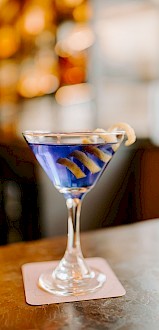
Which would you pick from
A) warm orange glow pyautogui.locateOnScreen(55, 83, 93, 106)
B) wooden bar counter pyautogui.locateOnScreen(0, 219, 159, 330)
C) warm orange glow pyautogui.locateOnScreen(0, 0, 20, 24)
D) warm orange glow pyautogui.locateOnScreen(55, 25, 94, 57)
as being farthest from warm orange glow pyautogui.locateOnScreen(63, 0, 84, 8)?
wooden bar counter pyautogui.locateOnScreen(0, 219, 159, 330)

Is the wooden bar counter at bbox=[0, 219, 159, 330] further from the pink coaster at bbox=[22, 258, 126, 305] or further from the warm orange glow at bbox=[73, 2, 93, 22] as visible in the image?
the warm orange glow at bbox=[73, 2, 93, 22]

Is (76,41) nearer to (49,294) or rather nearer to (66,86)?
(66,86)

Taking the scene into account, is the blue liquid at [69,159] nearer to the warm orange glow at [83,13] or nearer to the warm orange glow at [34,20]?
the warm orange glow at [83,13]

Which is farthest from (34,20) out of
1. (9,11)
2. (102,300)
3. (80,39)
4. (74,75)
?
(102,300)

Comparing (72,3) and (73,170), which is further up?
(72,3)

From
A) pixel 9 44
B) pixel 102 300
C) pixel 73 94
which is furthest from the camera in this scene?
pixel 9 44

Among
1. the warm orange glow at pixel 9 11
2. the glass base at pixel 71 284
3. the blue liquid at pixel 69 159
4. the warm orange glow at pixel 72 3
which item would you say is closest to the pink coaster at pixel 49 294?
Answer: the glass base at pixel 71 284

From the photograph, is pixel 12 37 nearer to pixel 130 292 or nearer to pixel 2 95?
pixel 2 95
